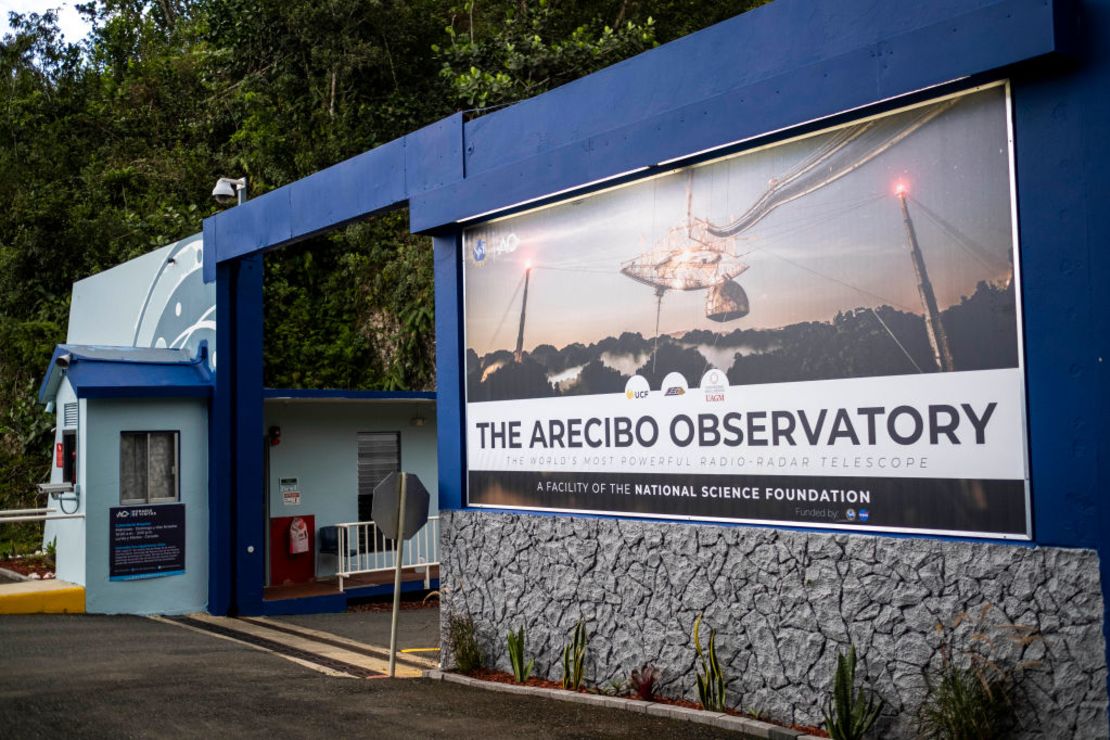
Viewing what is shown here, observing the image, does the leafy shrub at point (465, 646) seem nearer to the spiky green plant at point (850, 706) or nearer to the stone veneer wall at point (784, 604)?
the stone veneer wall at point (784, 604)

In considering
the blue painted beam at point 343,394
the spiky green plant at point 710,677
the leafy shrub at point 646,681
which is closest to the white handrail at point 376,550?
the blue painted beam at point 343,394

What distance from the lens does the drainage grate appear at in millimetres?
9891

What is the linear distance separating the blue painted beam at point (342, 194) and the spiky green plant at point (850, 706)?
5.53m

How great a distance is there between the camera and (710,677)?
7.34 m

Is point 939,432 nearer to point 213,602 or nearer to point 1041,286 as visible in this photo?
point 1041,286

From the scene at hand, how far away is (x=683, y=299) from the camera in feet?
25.5

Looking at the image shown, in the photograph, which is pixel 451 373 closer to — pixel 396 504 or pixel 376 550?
pixel 396 504

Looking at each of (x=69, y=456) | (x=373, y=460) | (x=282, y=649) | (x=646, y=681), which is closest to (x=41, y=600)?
(x=69, y=456)

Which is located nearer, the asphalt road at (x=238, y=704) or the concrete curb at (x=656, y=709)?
the concrete curb at (x=656, y=709)

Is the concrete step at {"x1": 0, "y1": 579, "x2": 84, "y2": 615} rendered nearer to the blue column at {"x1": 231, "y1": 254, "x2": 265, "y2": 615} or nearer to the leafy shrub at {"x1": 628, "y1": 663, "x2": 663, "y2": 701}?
the blue column at {"x1": 231, "y1": 254, "x2": 265, "y2": 615}

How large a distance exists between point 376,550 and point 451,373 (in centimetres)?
747

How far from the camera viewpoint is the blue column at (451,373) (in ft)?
31.5

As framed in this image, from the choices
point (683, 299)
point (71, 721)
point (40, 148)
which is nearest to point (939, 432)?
point (683, 299)

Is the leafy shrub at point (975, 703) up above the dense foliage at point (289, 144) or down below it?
below
